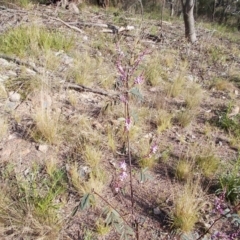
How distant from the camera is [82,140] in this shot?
9.14ft

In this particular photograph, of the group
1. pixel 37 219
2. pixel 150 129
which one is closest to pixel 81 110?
pixel 150 129

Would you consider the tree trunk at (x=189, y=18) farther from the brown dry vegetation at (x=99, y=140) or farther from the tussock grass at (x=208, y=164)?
the tussock grass at (x=208, y=164)

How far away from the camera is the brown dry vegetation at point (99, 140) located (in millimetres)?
2086

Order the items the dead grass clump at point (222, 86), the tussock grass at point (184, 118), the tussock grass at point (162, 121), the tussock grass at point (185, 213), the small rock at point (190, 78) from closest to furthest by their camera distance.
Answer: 1. the tussock grass at point (185, 213)
2. the tussock grass at point (162, 121)
3. the tussock grass at point (184, 118)
4. the dead grass clump at point (222, 86)
5. the small rock at point (190, 78)

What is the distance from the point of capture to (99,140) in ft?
9.16

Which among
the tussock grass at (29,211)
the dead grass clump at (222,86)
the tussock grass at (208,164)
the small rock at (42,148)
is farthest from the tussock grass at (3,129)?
the dead grass clump at (222,86)

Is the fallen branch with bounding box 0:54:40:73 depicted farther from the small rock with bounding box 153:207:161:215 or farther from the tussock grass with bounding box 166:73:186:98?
the small rock with bounding box 153:207:161:215

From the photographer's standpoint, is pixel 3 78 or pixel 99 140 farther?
pixel 3 78

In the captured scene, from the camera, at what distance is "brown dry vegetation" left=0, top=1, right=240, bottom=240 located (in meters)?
2.09

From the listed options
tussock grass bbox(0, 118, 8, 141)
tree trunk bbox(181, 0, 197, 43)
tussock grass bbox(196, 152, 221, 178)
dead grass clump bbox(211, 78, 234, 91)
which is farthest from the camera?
tree trunk bbox(181, 0, 197, 43)

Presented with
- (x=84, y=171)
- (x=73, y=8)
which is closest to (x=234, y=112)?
(x=84, y=171)

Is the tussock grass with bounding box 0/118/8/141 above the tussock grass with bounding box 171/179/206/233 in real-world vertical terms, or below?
above

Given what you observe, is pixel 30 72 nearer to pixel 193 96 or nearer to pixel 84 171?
pixel 84 171

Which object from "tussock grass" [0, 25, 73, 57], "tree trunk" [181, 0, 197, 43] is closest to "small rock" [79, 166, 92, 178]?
"tussock grass" [0, 25, 73, 57]
